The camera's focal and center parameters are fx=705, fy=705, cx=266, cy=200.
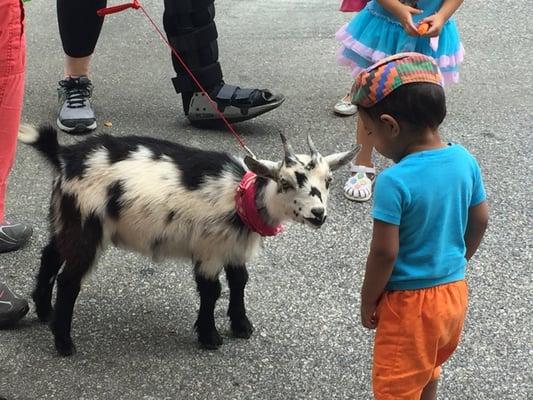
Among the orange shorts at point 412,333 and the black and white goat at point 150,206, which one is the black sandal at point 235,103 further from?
the orange shorts at point 412,333

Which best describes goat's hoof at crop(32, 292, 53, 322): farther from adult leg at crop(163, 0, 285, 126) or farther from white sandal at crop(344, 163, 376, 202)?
adult leg at crop(163, 0, 285, 126)

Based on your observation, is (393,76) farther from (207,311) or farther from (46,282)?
(46,282)

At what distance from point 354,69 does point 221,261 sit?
162 centimetres

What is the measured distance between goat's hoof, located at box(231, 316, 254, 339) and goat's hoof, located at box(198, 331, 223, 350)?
0.25 ft

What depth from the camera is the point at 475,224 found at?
1951 mm

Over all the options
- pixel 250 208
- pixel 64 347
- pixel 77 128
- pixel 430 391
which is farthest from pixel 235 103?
pixel 430 391

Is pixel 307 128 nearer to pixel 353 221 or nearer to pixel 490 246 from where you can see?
pixel 353 221

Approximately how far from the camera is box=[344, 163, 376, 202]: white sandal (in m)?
3.58

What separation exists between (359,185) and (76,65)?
1844 mm

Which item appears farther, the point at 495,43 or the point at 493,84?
the point at 495,43

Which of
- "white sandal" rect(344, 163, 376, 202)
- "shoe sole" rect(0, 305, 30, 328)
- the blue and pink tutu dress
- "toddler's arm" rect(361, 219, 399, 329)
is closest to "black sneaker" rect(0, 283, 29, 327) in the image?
"shoe sole" rect(0, 305, 30, 328)

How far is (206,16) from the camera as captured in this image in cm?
396

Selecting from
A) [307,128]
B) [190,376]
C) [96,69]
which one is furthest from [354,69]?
[96,69]

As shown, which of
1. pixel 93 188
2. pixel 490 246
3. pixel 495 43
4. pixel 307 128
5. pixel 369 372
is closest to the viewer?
pixel 93 188
